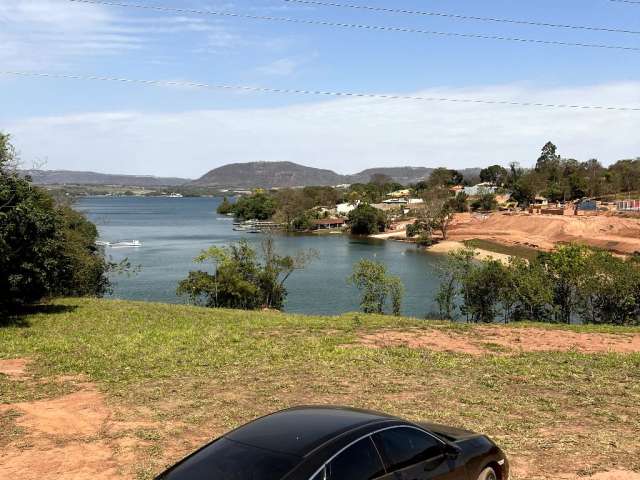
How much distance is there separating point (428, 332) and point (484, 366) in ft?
15.4

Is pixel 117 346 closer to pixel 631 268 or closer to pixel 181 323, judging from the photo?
pixel 181 323

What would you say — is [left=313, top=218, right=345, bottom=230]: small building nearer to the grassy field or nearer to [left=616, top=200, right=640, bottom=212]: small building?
[left=616, top=200, right=640, bottom=212]: small building

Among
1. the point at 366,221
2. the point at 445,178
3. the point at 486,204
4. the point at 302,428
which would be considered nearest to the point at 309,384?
the point at 302,428

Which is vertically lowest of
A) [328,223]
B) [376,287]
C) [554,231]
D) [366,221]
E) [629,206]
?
[328,223]

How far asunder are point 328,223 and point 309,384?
12188 centimetres

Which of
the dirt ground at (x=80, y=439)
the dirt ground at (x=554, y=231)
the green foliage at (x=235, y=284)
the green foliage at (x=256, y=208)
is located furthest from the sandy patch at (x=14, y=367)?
the green foliage at (x=256, y=208)

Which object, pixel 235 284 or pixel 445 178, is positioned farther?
pixel 445 178

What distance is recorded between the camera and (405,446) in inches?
206

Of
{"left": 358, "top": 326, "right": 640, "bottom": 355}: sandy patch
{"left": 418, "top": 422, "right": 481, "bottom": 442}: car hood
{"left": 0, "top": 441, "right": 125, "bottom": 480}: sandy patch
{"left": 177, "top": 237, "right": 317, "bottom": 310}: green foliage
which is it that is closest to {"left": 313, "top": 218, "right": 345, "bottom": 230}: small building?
{"left": 177, "top": 237, "right": 317, "bottom": 310}: green foliage

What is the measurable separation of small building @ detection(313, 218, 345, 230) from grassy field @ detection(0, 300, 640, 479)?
113 metres

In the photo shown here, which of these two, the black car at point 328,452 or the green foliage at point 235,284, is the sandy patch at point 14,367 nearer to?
the black car at point 328,452

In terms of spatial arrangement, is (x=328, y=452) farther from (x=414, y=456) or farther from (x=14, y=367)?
(x=14, y=367)

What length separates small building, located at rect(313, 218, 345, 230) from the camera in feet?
431

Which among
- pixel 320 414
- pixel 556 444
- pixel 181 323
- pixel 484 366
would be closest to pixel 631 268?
pixel 484 366
